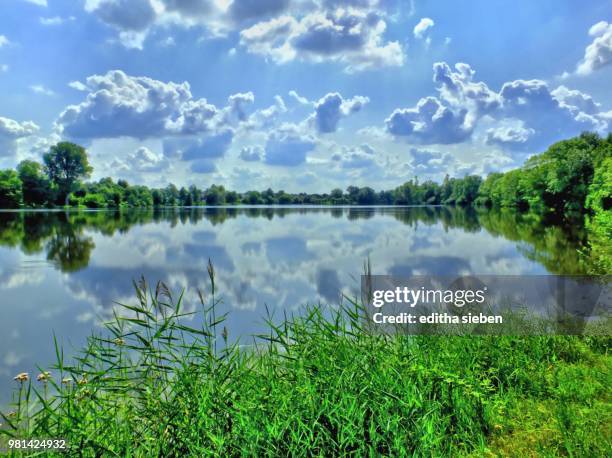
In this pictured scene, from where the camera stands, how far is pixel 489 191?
9094 centimetres

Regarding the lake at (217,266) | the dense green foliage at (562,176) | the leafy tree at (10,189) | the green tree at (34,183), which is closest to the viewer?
the lake at (217,266)

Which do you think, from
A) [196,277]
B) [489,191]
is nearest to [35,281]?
[196,277]

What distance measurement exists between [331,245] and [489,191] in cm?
7346

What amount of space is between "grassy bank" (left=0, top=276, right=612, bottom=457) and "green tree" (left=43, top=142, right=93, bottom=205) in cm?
8396

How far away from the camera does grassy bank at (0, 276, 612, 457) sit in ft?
11.0

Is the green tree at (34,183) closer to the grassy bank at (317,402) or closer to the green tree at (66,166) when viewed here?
the green tree at (66,166)

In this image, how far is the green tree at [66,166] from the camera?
75.7 meters

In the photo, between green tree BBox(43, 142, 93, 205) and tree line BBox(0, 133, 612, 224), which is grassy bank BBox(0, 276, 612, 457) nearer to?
tree line BBox(0, 133, 612, 224)

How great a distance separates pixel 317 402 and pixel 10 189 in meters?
80.3

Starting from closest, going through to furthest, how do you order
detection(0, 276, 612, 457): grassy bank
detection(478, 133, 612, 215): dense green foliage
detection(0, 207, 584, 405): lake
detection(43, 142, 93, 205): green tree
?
detection(0, 276, 612, 457): grassy bank
detection(0, 207, 584, 405): lake
detection(478, 133, 612, 215): dense green foliage
detection(43, 142, 93, 205): green tree

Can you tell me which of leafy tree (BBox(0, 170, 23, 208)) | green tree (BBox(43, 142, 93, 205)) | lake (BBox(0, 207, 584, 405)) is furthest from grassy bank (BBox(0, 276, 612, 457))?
green tree (BBox(43, 142, 93, 205))

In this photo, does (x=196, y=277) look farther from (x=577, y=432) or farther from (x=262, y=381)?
(x=577, y=432)

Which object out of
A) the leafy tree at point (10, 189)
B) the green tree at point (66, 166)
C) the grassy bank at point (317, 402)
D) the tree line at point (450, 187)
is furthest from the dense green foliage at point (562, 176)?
the leafy tree at point (10, 189)

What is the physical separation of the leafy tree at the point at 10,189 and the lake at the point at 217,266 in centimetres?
→ 3626
